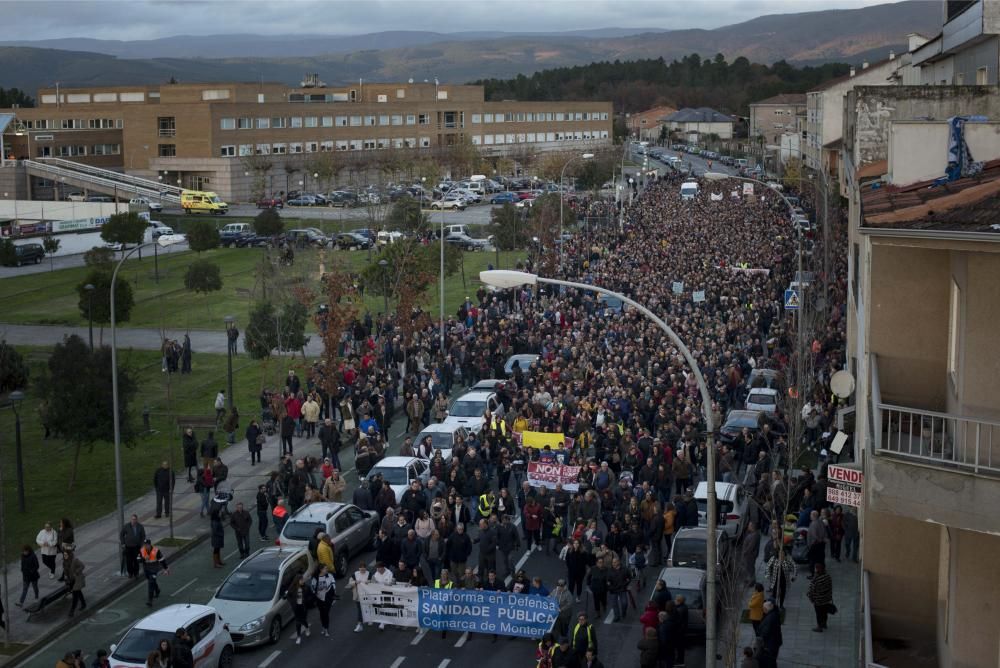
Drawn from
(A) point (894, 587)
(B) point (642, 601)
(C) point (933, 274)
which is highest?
(C) point (933, 274)

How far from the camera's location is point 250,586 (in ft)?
63.4

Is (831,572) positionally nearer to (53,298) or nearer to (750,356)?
(750,356)

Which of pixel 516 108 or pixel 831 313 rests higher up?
pixel 516 108

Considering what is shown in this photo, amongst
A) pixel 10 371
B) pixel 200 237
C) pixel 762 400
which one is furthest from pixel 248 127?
pixel 762 400

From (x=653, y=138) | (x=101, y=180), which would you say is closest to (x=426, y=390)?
(x=101, y=180)

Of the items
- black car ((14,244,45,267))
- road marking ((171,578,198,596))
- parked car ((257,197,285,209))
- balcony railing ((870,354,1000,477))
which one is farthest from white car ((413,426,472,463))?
parked car ((257,197,285,209))

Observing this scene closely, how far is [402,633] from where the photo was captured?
765 inches

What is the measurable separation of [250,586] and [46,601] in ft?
12.2

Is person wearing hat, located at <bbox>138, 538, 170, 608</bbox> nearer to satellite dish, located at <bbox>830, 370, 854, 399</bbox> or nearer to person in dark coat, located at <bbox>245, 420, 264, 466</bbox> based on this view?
person in dark coat, located at <bbox>245, 420, 264, 466</bbox>

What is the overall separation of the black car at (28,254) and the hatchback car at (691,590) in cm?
5749

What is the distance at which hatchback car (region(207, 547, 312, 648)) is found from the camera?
734 inches

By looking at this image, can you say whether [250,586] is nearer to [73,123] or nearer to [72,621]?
[72,621]

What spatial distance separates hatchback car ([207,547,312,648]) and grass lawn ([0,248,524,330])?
23.1 m

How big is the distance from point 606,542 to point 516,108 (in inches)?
4870
